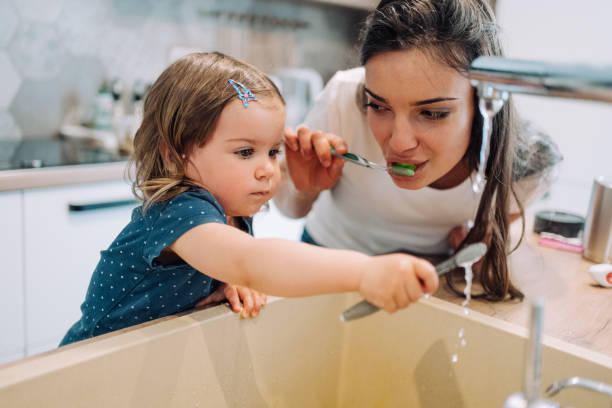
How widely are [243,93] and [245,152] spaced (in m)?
0.08

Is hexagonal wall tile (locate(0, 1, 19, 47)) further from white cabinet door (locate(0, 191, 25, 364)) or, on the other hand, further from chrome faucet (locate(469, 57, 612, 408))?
chrome faucet (locate(469, 57, 612, 408))

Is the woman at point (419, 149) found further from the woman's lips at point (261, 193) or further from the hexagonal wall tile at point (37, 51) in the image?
the hexagonal wall tile at point (37, 51)

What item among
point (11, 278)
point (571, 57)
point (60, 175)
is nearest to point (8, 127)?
point (60, 175)

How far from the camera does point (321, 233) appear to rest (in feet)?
4.45

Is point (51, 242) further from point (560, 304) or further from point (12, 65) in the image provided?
point (560, 304)

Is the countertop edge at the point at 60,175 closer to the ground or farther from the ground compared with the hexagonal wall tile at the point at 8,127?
closer to the ground

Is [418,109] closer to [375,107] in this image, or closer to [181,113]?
[375,107]

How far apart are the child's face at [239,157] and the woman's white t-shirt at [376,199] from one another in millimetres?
399

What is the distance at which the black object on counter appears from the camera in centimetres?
123

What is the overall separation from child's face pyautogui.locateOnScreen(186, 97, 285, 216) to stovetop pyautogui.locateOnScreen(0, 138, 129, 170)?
2.81ft

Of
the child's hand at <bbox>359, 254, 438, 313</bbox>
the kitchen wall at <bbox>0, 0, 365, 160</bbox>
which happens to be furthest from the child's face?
the kitchen wall at <bbox>0, 0, 365, 160</bbox>

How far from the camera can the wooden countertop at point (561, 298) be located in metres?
0.78

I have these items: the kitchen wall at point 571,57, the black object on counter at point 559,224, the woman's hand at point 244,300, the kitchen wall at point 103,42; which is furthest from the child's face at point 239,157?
the kitchen wall at point 571,57

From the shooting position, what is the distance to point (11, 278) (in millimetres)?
1378
